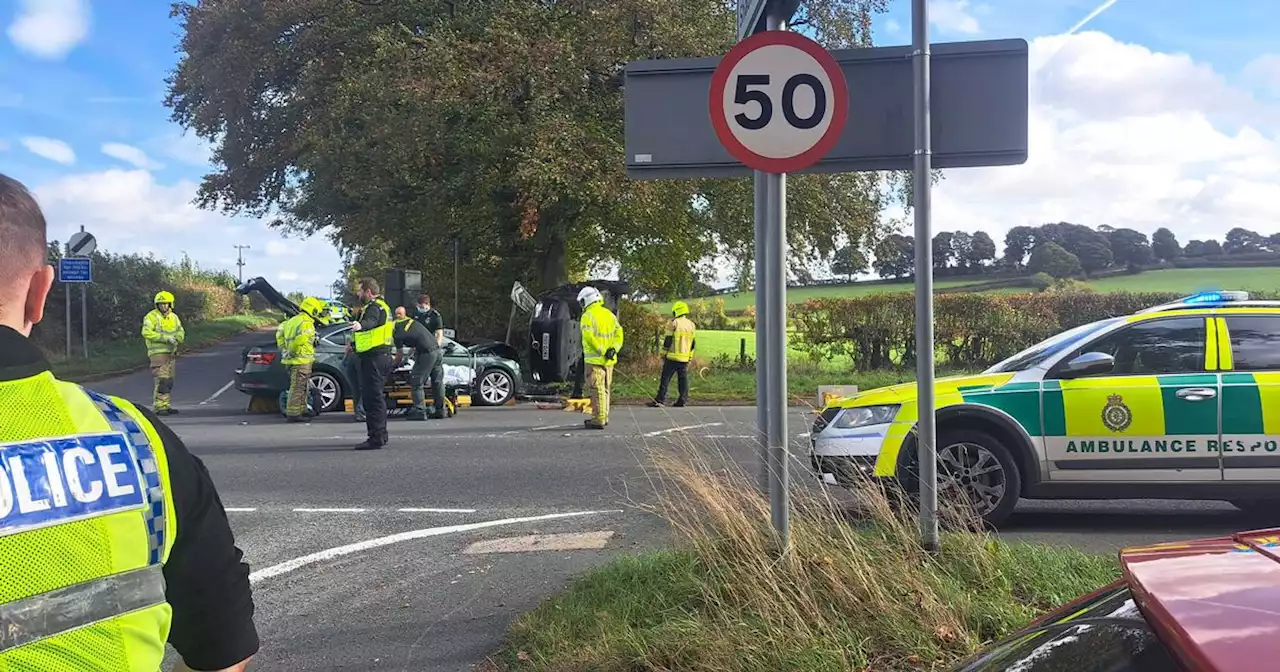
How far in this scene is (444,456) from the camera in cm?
1024

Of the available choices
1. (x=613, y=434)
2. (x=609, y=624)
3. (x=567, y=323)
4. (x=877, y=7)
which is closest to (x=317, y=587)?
(x=609, y=624)

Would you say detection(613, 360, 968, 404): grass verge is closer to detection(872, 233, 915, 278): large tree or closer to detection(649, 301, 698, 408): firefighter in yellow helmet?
detection(649, 301, 698, 408): firefighter in yellow helmet

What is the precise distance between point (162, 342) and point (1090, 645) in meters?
15.8

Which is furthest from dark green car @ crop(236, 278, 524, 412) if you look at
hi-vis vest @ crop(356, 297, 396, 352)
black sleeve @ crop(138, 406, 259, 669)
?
black sleeve @ crop(138, 406, 259, 669)

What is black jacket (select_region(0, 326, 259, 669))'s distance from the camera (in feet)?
5.53

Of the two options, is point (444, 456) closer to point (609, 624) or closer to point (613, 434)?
point (613, 434)

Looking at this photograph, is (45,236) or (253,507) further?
(253,507)

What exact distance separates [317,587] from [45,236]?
14.5 feet

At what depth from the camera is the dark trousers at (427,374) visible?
13398 millimetres

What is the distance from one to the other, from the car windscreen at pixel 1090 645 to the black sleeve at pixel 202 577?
53.9 inches

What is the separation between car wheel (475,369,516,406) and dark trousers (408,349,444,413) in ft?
5.96

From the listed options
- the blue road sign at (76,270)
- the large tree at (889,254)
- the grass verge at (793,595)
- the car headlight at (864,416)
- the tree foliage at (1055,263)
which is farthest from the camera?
the large tree at (889,254)

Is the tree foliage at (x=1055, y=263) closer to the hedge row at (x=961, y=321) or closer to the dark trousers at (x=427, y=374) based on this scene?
the hedge row at (x=961, y=321)

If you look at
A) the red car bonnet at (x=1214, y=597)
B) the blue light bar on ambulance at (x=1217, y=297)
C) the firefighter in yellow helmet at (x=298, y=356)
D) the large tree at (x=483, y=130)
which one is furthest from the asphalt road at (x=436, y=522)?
the large tree at (x=483, y=130)
